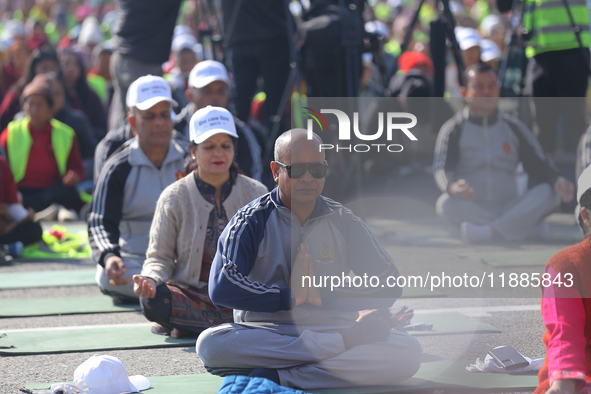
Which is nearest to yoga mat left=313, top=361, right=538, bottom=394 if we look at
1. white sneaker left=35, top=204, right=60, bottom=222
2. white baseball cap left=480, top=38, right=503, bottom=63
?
white sneaker left=35, top=204, right=60, bottom=222

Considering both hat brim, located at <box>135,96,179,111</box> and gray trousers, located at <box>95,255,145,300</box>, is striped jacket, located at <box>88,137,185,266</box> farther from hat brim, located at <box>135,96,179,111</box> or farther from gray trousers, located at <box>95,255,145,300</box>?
hat brim, located at <box>135,96,179,111</box>

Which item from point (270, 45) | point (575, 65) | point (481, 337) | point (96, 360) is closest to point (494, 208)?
point (575, 65)

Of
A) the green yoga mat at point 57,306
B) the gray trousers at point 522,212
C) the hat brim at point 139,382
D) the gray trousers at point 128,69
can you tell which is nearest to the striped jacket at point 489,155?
the gray trousers at point 522,212

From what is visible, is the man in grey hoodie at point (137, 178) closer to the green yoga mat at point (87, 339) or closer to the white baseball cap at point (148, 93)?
the white baseball cap at point (148, 93)

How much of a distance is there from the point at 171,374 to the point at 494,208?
3.45m

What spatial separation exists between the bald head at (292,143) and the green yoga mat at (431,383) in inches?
34.7

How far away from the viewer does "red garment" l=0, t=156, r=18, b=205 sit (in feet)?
21.7

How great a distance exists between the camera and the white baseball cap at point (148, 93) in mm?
4883

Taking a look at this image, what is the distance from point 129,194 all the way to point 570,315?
2958 mm

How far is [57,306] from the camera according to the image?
4.89m

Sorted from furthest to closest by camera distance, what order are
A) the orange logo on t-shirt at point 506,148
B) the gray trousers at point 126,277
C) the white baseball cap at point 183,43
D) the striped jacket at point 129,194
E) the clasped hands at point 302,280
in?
the white baseball cap at point 183,43 < the orange logo on t-shirt at point 506,148 < the gray trousers at point 126,277 < the striped jacket at point 129,194 < the clasped hands at point 302,280

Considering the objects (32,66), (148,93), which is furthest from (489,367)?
(32,66)

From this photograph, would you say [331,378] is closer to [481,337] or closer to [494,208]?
[481,337]

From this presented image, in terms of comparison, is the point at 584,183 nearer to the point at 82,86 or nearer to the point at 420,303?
the point at 420,303
